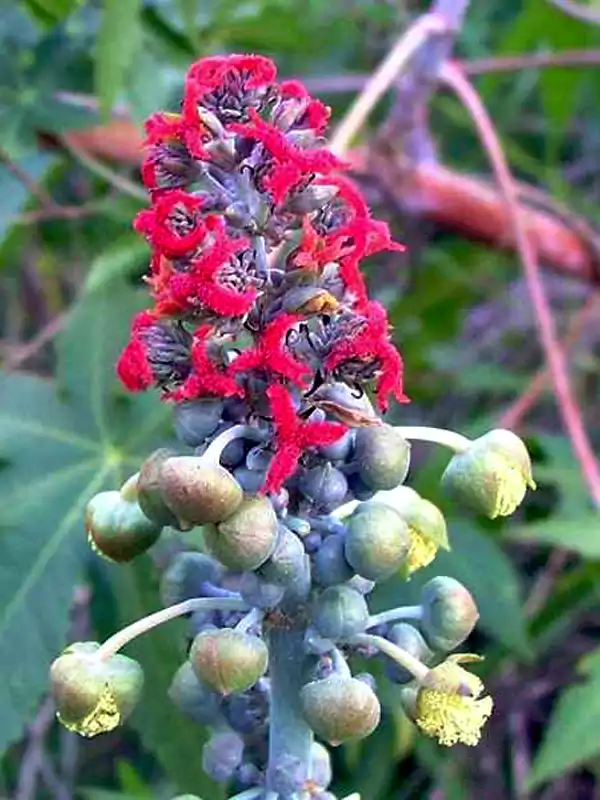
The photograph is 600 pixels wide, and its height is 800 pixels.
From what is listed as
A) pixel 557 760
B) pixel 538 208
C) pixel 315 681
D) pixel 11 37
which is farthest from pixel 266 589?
pixel 538 208

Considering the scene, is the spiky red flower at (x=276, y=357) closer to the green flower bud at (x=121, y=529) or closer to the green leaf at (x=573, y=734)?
the green flower bud at (x=121, y=529)

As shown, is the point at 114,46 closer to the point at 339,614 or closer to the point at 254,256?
the point at 254,256

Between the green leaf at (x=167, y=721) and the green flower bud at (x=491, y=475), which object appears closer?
the green flower bud at (x=491, y=475)

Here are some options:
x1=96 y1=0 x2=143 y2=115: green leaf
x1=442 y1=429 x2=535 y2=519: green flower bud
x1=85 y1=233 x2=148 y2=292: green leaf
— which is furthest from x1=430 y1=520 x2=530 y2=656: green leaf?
x1=442 y1=429 x2=535 y2=519: green flower bud

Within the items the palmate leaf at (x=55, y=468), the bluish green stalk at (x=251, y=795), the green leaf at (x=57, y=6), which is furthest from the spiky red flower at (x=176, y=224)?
the green leaf at (x=57, y=6)

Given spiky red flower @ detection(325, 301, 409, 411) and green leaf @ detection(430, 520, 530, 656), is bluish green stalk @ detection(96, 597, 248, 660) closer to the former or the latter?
spiky red flower @ detection(325, 301, 409, 411)

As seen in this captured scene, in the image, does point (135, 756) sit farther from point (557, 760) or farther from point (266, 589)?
point (266, 589)
